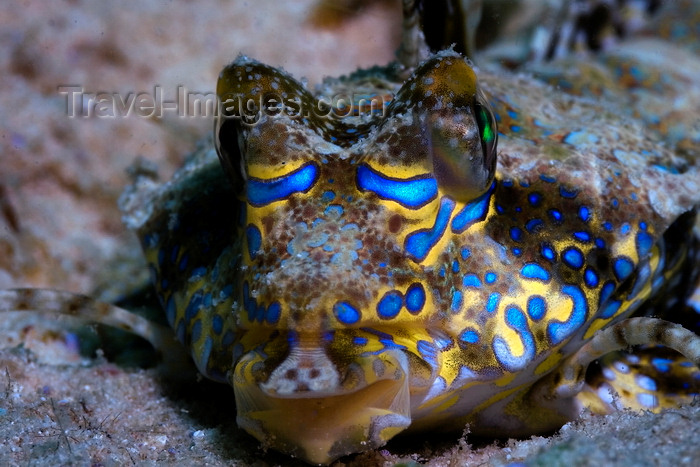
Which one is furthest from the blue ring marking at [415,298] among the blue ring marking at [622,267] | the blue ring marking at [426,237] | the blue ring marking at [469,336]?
the blue ring marking at [622,267]

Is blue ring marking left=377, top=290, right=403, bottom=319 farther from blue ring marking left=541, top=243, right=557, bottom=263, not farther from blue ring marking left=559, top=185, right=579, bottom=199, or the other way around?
blue ring marking left=559, top=185, right=579, bottom=199

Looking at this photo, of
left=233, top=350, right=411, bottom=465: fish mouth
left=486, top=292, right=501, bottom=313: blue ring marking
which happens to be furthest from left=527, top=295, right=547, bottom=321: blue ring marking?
left=233, top=350, right=411, bottom=465: fish mouth

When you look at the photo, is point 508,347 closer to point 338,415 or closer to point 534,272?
point 534,272

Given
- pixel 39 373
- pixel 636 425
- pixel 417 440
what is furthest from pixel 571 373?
pixel 39 373

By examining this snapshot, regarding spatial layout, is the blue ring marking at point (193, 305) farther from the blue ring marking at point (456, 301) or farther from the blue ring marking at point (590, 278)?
the blue ring marking at point (590, 278)

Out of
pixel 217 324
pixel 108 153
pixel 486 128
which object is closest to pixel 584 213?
pixel 486 128

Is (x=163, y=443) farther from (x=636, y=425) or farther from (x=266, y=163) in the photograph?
(x=636, y=425)

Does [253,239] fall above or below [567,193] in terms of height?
below
